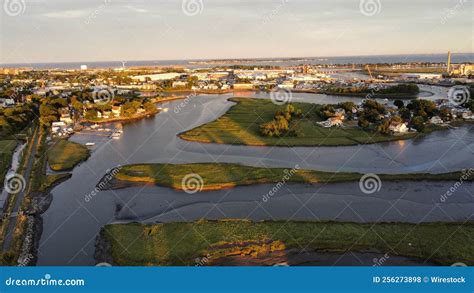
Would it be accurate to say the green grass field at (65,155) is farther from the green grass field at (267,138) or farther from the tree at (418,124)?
the tree at (418,124)

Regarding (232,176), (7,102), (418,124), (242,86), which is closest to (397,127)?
(418,124)

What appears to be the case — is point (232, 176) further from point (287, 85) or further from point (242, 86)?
point (287, 85)

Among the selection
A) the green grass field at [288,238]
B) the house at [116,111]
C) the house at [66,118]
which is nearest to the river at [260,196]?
the green grass field at [288,238]

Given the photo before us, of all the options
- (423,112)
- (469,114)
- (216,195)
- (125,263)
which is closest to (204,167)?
(216,195)

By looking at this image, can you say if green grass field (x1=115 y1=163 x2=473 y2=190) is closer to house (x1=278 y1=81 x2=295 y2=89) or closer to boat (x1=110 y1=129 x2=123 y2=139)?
boat (x1=110 y1=129 x2=123 y2=139)

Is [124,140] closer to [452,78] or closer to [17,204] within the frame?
[17,204]

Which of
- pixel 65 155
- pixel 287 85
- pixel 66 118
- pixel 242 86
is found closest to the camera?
pixel 65 155
